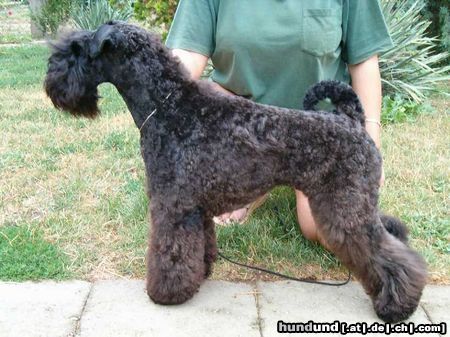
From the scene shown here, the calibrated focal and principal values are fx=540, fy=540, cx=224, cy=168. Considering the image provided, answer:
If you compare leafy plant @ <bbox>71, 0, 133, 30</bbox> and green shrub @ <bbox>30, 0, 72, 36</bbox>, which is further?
green shrub @ <bbox>30, 0, 72, 36</bbox>

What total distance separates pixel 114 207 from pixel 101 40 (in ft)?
5.35

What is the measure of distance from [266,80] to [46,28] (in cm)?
1013

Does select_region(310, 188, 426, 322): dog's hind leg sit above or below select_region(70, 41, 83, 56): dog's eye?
below

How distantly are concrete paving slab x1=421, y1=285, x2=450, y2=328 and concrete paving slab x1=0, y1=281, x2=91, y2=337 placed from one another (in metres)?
1.70

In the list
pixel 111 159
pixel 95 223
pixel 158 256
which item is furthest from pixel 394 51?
pixel 158 256

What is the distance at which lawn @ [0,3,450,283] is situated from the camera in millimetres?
3043

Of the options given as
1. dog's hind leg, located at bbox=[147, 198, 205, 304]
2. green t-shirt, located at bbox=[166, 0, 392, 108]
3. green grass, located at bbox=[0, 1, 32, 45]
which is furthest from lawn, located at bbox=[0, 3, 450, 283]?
green grass, located at bbox=[0, 1, 32, 45]

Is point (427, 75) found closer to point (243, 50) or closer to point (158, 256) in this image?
point (243, 50)

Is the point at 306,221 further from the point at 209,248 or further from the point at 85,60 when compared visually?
the point at 85,60

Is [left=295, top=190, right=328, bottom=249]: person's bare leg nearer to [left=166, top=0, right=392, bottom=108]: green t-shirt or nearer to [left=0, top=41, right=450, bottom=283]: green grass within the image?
[left=0, top=41, right=450, bottom=283]: green grass

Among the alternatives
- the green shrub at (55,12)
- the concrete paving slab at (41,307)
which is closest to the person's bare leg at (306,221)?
the concrete paving slab at (41,307)

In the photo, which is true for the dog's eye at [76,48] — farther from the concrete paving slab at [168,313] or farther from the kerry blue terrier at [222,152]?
the concrete paving slab at [168,313]

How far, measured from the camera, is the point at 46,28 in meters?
12.0

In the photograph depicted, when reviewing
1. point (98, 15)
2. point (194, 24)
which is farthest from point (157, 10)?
point (98, 15)
